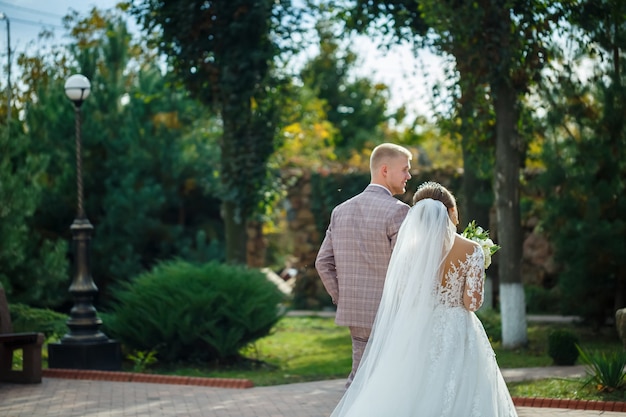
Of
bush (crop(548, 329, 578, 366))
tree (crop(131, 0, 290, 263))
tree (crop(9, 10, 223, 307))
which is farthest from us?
tree (crop(9, 10, 223, 307))

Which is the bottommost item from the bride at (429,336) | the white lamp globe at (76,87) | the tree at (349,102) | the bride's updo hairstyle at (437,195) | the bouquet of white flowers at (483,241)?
the bride at (429,336)

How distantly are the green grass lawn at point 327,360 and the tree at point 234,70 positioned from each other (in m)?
2.16

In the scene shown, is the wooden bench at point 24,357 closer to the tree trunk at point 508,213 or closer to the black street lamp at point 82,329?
the black street lamp at point 82,329

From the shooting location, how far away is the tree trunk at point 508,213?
1386cm

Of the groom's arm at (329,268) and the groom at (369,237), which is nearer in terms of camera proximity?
the groom at (369,237)

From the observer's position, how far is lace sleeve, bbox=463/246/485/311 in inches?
239

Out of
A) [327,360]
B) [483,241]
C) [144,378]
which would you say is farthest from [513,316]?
[483,241]

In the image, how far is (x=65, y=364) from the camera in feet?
40.9

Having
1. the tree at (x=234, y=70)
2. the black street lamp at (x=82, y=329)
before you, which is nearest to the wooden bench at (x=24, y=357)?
the black street lamp at (x=82, y=329)

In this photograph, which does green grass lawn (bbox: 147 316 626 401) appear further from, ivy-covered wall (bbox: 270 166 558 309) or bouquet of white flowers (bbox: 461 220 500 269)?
ivy-covered wall (bbox: 270 166 558 309)

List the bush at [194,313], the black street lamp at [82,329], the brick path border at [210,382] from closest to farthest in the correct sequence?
the brick path border at [210,382]
the black street lamp at [82,329]
the bush at [194,313]

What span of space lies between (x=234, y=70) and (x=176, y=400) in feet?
28.4

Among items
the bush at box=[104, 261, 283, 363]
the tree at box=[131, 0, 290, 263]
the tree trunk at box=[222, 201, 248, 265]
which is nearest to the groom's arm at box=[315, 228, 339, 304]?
the bush at box=[104, 261, 283, 363]

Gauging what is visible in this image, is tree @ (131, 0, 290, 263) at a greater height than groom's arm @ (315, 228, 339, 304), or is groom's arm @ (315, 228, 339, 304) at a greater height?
tree @ (131, 0, 290, 263)
